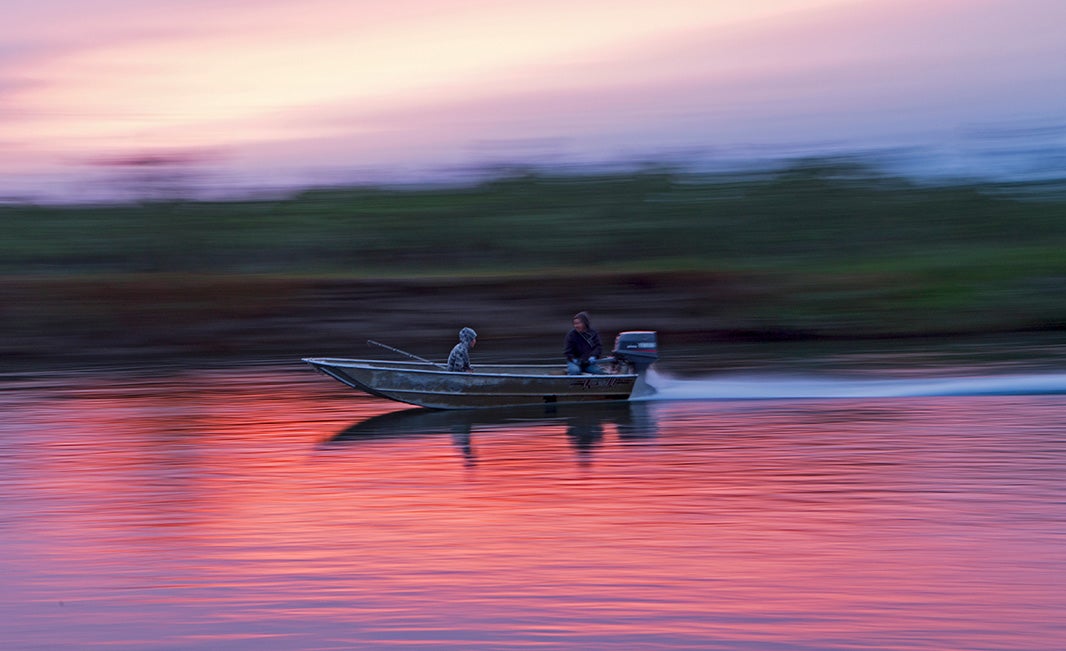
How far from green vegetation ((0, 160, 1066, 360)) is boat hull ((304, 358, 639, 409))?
81.1ft

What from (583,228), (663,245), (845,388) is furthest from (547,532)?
(663,245)

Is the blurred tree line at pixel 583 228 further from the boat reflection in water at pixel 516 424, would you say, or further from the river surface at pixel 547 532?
the river surface at pixel 547 532

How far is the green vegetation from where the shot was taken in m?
44.2

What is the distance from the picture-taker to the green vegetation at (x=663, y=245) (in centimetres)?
4422

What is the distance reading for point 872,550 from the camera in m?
8.55

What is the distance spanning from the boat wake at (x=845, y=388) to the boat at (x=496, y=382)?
1.04 m

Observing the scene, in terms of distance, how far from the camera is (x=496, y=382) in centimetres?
1772

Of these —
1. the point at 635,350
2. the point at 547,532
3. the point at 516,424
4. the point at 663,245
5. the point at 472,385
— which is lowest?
the point at 547,532

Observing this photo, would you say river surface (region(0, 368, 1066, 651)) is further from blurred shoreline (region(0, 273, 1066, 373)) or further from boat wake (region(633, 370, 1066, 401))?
A: blurred shoreline (region(0, 273, 1066, 373))

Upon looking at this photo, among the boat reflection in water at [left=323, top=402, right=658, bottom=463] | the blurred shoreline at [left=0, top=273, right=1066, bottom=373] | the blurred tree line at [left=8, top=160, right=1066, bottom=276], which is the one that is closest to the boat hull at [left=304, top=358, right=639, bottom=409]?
the boat reflection in water at [left=323, top=402, right=658, bottom=463]

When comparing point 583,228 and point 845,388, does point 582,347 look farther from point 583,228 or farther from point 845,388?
point 583,228

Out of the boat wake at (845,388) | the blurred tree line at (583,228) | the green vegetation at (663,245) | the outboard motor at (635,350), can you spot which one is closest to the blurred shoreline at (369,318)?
the green vegetation at (663,245)

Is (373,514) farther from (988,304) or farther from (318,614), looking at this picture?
(988,304)

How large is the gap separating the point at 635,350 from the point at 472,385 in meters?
2.42
